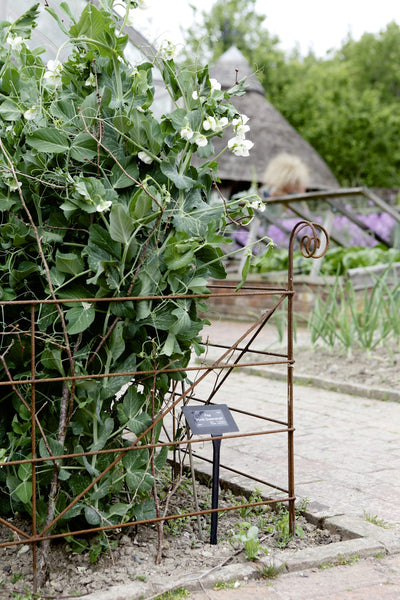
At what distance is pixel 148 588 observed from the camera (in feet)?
6.40

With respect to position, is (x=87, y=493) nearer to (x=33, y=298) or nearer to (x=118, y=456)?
(x=118, y=456)

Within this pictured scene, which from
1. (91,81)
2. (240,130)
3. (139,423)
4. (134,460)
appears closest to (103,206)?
(91,81)

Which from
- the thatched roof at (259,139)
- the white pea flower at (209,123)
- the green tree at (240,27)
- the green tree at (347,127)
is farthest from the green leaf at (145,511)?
the green tree at (240,27)

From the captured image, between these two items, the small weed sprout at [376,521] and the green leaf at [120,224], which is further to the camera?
the small weed sprout at [376,521]

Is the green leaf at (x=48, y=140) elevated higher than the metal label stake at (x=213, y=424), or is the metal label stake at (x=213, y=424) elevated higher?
the green leaf at (x=48, y=140)

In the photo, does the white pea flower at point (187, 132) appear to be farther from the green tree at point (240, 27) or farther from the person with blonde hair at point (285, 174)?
the green tree at point (240, 27)

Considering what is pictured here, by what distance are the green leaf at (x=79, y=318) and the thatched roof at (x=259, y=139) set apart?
47.6ft

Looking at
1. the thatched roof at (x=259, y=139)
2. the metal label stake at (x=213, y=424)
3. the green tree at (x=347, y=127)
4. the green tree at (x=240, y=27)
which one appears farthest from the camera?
the green tree at (x=240, y=27)

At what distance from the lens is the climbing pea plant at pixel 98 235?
2047 mm

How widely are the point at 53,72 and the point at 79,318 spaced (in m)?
0.76

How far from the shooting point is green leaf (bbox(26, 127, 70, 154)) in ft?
6.56

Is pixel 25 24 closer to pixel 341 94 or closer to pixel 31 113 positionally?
pixel 31 113

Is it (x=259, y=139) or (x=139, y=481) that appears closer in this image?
(x=139, y=481)

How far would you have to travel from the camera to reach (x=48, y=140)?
202 centimetres
